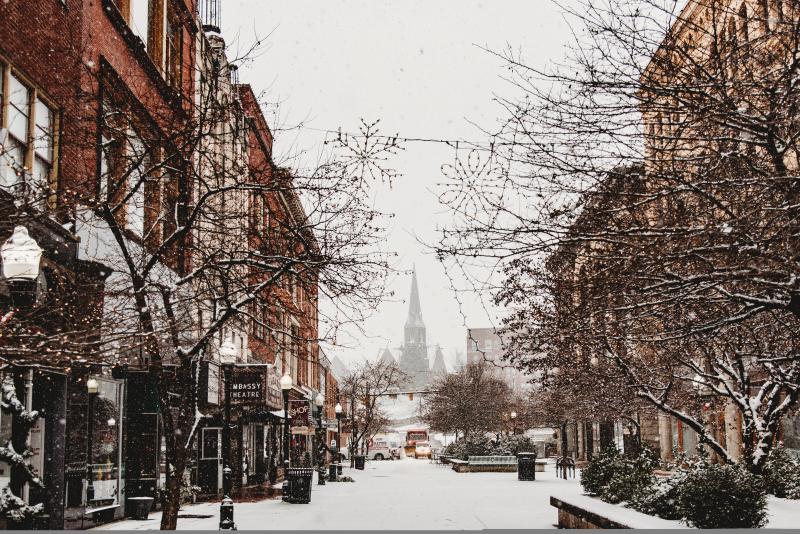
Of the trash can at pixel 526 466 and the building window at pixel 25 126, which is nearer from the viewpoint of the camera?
the building window at pixel 25 126

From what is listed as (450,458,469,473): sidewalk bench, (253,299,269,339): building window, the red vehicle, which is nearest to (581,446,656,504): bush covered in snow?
(253,299,269,339): building window

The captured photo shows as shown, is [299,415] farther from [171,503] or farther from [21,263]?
[21,263]

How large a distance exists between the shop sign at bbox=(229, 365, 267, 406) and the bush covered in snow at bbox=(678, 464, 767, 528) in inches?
704

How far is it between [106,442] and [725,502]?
12957 millimetres

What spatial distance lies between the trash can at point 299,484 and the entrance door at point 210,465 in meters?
5.03

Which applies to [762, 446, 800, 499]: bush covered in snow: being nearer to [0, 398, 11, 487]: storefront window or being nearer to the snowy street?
the snowy street

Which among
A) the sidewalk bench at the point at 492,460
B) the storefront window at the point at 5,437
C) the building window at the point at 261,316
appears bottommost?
the sidewalk bench at the point at 492,460

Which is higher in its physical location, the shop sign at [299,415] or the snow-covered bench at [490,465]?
the shop sign at [299,415]

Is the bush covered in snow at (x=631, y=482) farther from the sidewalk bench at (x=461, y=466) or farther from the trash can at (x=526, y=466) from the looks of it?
the sidewalk bench at (x=461, y=466)

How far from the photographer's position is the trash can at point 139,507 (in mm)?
19477

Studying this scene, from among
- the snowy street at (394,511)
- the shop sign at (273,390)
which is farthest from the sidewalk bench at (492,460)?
the shop sign at (273,390)

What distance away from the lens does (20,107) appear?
1493 cm

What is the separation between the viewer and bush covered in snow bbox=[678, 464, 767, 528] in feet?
43.1

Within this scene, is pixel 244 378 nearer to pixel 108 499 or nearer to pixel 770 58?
pixel 108 499
